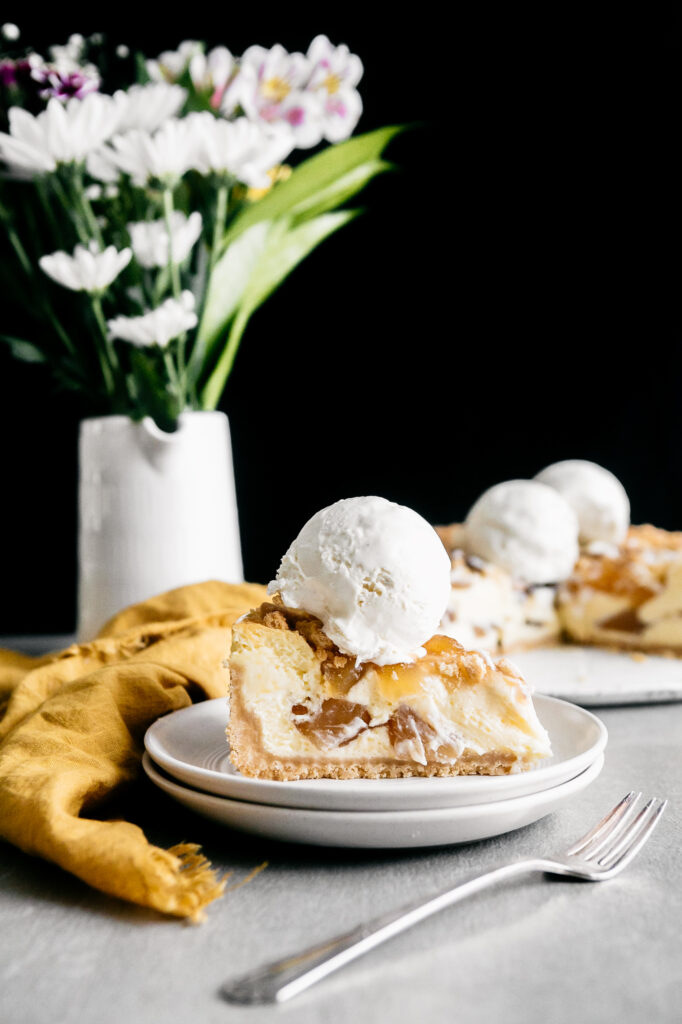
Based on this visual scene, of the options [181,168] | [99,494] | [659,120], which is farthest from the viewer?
[659,120]

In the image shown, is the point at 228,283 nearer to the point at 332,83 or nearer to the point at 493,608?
the point at 332,83

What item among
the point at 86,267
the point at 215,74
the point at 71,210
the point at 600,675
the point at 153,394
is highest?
the point at 215,74

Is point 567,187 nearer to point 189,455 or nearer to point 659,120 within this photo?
point 659,120

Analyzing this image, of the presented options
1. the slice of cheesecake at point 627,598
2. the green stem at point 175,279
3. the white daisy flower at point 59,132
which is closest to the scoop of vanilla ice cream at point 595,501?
the slice of cheesecake at point 627,598

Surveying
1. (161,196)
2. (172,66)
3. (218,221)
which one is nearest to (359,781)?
(218,221)

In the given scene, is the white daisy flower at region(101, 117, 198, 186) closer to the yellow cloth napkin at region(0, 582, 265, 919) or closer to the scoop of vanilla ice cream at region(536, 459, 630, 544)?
the yellow cloth napkin at region(0, 582, 265, 919)

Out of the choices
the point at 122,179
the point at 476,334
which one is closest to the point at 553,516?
the point at 476,334

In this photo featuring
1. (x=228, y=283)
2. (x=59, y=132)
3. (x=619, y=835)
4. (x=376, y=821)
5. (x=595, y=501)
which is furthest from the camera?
(x=595, y=501)
